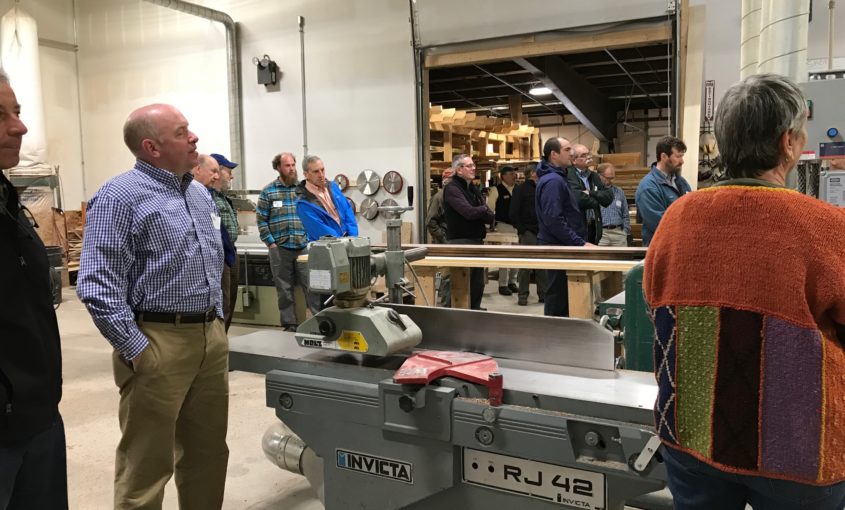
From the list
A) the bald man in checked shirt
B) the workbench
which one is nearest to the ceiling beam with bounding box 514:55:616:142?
the workbench

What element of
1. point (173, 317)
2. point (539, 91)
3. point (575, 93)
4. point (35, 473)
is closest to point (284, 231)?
point (173, 317)

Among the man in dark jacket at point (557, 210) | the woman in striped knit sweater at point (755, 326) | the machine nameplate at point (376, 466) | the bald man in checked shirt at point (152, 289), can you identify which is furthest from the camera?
the man in dark jacket at point (557, 210)

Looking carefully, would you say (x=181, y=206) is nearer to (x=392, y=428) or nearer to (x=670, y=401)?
(x=392, y=428)

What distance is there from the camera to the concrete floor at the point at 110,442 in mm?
2480

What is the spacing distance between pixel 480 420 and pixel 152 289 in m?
0.96

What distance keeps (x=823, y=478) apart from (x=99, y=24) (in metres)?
8.90

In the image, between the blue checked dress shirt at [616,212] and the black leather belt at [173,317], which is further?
the blue checked dress shirt at [616,212]

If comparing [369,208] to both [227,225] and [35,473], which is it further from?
[35,473]

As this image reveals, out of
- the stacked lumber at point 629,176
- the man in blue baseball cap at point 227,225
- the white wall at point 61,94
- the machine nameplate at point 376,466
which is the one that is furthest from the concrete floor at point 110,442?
the stacked lumber at point 629,176

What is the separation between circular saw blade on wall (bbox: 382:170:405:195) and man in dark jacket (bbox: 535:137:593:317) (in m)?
2.01

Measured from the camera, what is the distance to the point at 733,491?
106cm

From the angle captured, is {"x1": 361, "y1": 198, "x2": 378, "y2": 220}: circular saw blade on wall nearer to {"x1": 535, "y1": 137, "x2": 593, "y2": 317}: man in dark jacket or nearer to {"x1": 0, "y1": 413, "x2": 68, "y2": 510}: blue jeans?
{"x1": 535, "y1": 137, "x2": 593, "y2": 317}: man in dark jacket

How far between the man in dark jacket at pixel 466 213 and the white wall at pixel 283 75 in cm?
117

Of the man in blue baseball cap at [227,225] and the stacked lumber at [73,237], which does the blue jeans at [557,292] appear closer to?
the man in blue baseball cap at [227,225]
